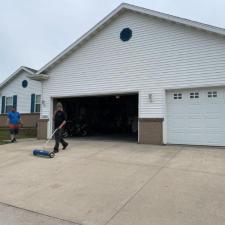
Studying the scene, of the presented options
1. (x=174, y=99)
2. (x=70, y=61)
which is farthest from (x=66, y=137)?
(x=174, y=99)

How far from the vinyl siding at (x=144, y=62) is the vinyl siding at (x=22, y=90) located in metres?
5.53

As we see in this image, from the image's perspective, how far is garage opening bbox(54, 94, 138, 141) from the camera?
1581 cm

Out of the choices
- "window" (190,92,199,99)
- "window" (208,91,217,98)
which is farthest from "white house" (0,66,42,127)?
"window" (208,91,217,98)

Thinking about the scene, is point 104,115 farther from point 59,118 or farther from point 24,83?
point 59,118

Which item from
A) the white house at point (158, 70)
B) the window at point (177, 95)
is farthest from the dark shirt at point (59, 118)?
the window at point (177, 95)

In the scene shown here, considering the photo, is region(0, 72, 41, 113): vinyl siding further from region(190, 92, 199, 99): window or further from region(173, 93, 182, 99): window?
region(190, 92, 199, 99): window

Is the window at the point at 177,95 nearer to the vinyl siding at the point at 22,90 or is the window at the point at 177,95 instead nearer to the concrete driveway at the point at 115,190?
the concrete driveway at the point at 115,190

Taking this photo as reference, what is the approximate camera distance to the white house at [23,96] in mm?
18125

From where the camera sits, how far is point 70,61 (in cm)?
1318

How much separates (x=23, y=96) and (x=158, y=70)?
11975 millimetres

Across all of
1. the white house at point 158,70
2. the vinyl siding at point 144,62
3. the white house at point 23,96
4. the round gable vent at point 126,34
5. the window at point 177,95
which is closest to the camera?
the white house at point 158,70

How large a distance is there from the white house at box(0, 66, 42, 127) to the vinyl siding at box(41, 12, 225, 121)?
534cm

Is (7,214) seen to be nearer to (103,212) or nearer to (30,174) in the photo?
(103,212)

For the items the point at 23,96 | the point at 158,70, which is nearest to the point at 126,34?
the point at 158,70
